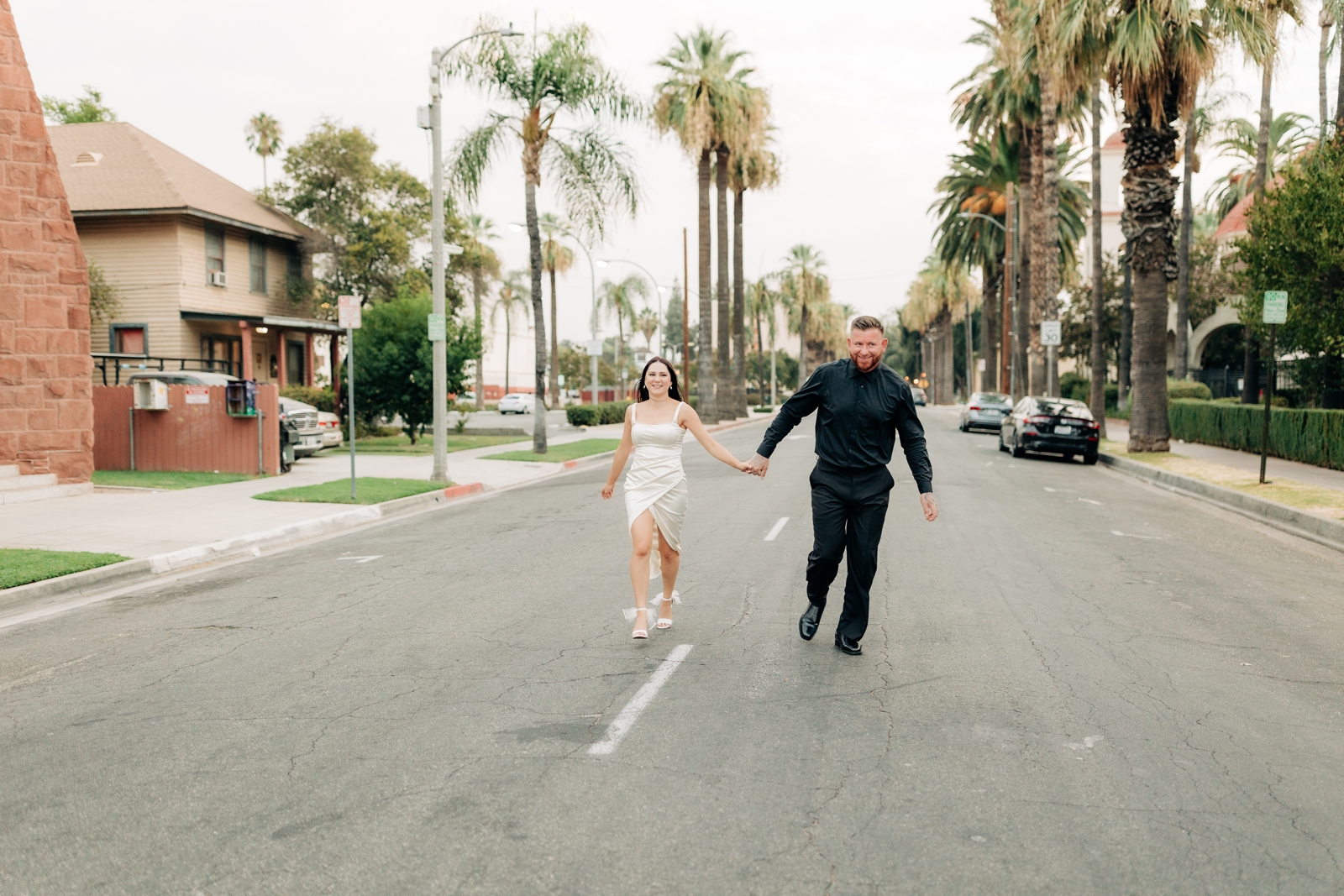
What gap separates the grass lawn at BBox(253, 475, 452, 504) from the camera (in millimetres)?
15695

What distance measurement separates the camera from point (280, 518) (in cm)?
1362

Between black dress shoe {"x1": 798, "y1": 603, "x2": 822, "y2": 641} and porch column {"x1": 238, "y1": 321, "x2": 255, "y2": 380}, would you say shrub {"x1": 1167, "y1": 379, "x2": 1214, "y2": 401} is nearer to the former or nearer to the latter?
porch column {"x1": 238, "y1": 321, "x2": 255, "y2": 380}

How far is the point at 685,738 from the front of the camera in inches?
198

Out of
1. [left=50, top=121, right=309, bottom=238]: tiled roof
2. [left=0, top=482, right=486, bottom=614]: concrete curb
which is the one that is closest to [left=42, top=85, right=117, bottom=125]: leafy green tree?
[left=50, top=121, right=309, bottom=238]: tiled roof

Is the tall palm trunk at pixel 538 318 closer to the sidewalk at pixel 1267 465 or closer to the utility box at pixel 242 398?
the utility box at pixel 242 398

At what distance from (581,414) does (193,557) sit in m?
30.2

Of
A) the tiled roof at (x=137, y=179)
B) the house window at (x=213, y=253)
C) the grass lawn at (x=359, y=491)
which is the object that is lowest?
the grass lawn at (x=359, y=491)

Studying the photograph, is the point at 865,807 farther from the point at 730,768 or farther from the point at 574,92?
the point at 574,92

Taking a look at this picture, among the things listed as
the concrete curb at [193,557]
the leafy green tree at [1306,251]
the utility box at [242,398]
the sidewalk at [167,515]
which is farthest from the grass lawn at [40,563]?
the leafy green tree at [1306,251]

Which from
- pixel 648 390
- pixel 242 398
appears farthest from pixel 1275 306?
pixel 242 398

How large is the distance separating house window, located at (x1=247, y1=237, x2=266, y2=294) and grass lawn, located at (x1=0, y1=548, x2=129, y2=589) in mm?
24937

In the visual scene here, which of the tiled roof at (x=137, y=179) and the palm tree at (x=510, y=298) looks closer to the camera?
the tiled roof at (x=137, y=179)

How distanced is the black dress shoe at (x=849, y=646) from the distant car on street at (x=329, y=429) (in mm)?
18748

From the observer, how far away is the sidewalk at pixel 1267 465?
60.2ft
